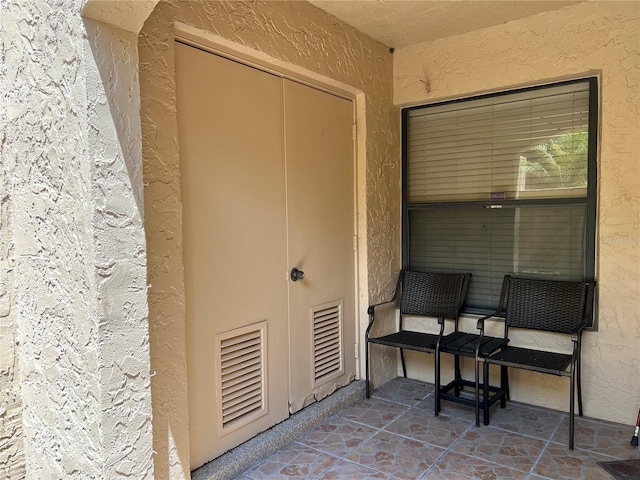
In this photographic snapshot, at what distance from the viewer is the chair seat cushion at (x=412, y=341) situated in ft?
10.0

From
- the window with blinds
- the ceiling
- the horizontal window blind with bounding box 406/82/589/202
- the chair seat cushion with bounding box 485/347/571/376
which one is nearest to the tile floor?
the chair seat cushion with bounding box 485/347/571/376

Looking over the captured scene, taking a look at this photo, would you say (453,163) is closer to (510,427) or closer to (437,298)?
(437,298)

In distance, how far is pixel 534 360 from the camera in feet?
9.00

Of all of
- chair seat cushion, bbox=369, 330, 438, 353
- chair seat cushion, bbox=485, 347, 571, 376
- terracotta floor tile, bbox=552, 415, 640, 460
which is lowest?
terracotta floor tile, bbox=552, 415, 640, 460

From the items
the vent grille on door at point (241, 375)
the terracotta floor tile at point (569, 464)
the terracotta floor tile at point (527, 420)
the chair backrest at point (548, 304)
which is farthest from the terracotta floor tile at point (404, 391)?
the vent grille on door at point (241, 375)

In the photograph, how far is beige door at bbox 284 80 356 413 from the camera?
2.90 m

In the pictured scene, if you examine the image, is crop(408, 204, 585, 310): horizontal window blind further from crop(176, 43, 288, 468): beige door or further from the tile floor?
crop(176, 43, 288, 468): beige door

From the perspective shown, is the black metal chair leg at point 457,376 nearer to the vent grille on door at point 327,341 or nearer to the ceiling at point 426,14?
the vent grille on door at point 327,341

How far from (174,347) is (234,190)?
87cm

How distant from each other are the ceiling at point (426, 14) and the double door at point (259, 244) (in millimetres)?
521

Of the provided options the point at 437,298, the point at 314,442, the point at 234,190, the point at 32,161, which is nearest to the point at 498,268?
the point at 437,298

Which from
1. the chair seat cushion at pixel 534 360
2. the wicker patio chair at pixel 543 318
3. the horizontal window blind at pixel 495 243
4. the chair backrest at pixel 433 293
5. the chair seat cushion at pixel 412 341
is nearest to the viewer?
the chair seat cushion at pixel 534 360

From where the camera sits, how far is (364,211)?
3.42m

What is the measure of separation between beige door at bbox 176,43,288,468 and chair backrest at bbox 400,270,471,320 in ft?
3.90
